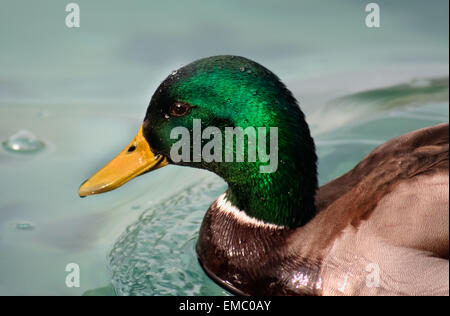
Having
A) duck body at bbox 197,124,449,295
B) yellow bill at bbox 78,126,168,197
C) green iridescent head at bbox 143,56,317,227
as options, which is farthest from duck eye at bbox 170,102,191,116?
duck body at bbox 197,124,449,295

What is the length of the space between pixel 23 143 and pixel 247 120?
95.4 inches

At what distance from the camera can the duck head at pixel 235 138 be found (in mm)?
3121

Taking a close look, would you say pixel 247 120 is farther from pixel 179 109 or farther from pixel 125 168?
pixel 125 168

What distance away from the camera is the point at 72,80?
5574 millimetres

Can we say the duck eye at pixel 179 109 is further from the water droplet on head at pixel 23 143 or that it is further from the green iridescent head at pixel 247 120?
the water droplet on head at pixel 23 143

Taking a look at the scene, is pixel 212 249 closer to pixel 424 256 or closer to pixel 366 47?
pixel 424 256

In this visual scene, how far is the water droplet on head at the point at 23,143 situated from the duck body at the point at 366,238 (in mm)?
2006

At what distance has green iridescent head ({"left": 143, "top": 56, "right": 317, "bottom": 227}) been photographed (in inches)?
123

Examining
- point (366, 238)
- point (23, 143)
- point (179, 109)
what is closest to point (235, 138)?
point (179, 109)

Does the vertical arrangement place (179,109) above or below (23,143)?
above

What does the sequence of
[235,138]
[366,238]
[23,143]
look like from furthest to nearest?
[23,143]
[235,138]
[366,238]

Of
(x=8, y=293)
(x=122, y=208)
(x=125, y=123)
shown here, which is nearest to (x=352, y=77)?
(x=125, y=123)

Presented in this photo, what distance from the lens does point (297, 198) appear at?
3.28 meters

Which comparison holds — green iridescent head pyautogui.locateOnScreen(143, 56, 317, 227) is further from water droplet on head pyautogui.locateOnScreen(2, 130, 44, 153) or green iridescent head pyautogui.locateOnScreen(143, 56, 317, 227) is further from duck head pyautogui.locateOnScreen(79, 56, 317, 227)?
water droplet on head pyautogui.locateOnScreen(2, 130, 44, 153)
